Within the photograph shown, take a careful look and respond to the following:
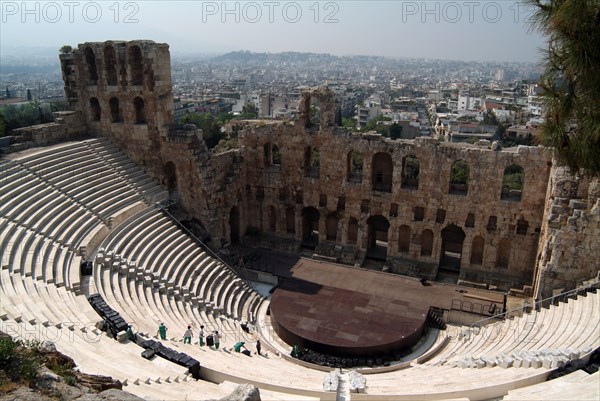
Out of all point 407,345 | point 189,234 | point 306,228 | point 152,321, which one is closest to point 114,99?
point 189,234

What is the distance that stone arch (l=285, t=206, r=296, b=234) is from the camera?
28.7 m

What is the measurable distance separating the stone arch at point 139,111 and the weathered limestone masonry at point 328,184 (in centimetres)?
11

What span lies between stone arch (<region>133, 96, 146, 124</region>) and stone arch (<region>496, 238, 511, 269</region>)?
20.4 metres

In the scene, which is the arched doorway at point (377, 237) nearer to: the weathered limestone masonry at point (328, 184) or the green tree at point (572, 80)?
the weathered limestone masonry at point (328, 184)

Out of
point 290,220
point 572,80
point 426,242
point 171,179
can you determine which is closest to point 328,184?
point 290,220

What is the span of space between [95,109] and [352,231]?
53.9 ft

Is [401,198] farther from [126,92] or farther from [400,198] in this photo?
[126,92]

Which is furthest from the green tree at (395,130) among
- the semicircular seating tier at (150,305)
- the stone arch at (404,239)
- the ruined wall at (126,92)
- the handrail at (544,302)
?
the handrail at (544,302)

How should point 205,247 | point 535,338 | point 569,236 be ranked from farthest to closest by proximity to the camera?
point 205,247 → point 569,236 → point 535,338

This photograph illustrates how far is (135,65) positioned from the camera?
26469 mm

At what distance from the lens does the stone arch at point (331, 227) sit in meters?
28.0

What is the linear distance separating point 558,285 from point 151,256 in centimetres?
1749

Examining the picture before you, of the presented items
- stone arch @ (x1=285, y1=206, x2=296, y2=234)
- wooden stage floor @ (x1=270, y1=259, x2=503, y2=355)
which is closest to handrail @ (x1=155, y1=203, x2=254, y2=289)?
wooden stage floor @ (x1=270, y1=259, x2=503, y2=355)

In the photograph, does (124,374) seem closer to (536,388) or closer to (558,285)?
(536,388)
